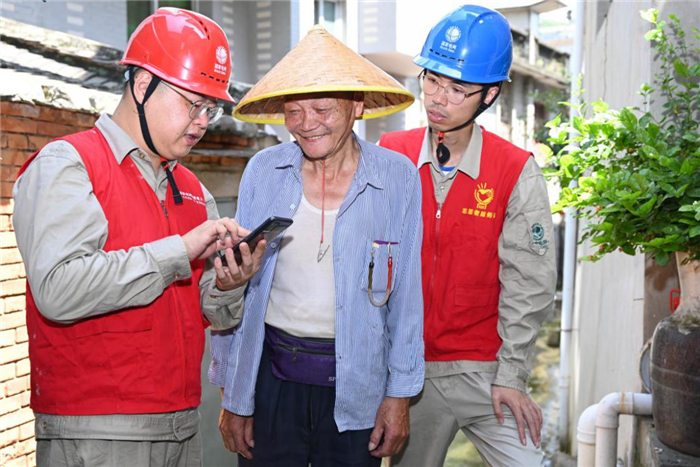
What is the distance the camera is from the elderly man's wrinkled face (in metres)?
2.70

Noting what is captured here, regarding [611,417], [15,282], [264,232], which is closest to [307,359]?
[264,232]

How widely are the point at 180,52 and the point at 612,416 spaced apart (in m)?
2.90

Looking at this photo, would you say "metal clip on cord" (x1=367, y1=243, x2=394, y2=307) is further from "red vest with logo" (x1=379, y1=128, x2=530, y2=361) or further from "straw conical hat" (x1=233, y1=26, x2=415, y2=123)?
"straw conical hat" (x1=233, y1=26, x2=415, y2=123)

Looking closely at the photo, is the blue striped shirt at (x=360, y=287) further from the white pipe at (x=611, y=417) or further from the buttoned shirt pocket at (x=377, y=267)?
the white pipe at (x=611, y=417)

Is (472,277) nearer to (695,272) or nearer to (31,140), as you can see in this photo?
(695,272)

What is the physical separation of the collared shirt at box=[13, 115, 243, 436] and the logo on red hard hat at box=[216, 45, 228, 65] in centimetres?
62

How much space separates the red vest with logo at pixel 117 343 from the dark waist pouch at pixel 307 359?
0.42 m

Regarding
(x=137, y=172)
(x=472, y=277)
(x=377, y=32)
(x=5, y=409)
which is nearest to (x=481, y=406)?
(x=472, y=277)

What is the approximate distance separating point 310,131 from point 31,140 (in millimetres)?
2261

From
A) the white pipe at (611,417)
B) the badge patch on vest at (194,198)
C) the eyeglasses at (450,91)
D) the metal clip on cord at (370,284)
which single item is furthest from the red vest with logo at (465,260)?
the white pipe at (611,417)

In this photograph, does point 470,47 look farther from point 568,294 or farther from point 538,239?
point 568,294

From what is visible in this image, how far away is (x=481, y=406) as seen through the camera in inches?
122

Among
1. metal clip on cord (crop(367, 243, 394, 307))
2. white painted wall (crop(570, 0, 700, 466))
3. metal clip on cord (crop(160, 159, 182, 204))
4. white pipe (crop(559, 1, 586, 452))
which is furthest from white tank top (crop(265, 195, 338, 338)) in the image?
white pipe (crop(559, 1, 586, 452))

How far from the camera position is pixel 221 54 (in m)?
2.55
